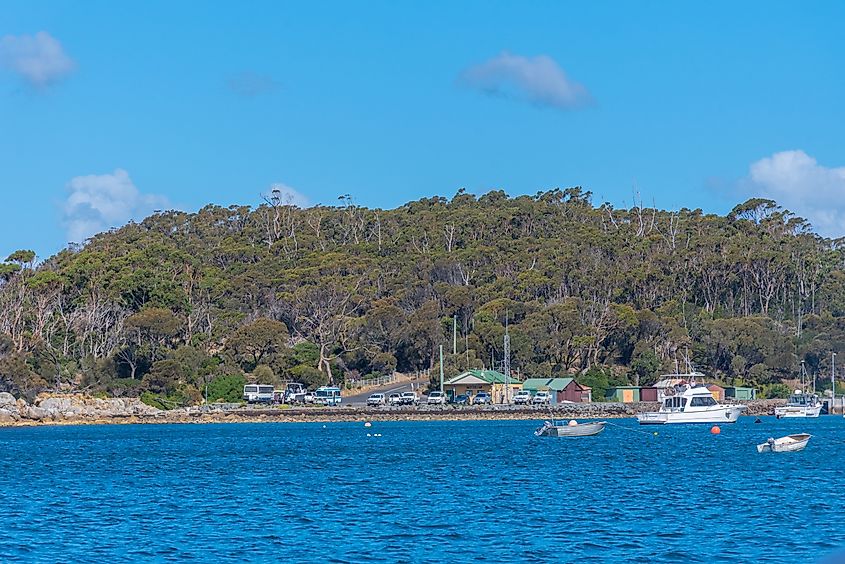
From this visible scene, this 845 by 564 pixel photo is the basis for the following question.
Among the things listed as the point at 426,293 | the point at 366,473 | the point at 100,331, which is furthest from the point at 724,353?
the point at 366,473

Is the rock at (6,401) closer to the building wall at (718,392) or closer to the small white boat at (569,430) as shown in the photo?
the small white boat at (569,430)

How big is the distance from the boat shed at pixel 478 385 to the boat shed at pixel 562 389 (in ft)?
5.97

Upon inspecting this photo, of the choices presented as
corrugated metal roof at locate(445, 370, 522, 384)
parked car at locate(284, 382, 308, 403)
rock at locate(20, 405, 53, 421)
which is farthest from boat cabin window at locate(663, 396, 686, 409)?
rock at locate(20, 405, 53, 421)

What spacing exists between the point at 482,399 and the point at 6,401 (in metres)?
40.5

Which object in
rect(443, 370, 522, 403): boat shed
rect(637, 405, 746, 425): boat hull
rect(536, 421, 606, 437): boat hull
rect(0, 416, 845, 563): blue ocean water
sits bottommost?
rect(0, 416, 845, 563): blue ocean water

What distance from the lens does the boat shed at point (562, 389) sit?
110062mm

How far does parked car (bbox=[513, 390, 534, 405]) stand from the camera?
4318 inches

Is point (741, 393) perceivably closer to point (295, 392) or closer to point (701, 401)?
point (701, 401)

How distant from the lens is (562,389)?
110 m

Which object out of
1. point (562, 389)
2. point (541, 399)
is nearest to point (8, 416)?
point (541, 399)

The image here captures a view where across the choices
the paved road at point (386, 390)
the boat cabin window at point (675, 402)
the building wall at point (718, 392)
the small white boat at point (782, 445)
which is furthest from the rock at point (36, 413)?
the small white boat at point (782, 445)

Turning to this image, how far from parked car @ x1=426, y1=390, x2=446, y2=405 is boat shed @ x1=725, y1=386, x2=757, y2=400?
27.3 metres

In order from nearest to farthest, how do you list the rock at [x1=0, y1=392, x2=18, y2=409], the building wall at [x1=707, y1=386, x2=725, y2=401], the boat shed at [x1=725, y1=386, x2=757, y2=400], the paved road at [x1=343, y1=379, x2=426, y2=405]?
1. the rock at [x1=0, y1=392, x2=18, y2=409]
2. the building wall at [x1=707, y1=386, x2=725, y2=401]
3. the paved road at [x1=343, y1=379, x2=426, y2=405]
4. the boat shed at [x1=725, y1=386, x2=757, y2=400]

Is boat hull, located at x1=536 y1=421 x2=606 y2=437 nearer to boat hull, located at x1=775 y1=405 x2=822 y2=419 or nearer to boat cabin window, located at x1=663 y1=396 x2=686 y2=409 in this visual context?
boat cabin window, located at x1=663 y1=396 x2=686 y2=409
